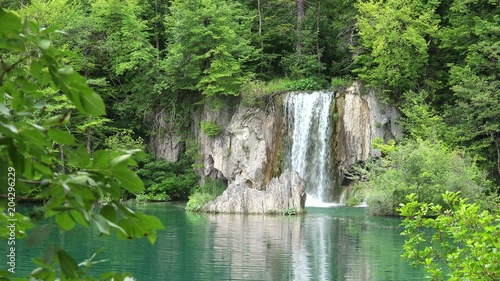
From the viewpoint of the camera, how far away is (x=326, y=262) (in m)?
13.6

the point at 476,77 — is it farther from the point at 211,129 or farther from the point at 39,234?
the point at 39,234

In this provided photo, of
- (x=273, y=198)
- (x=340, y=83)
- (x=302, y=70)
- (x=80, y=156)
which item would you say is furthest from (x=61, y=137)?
(x=302, y=70)

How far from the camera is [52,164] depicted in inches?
56.8

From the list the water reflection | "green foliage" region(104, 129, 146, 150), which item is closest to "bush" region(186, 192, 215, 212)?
the water reflection

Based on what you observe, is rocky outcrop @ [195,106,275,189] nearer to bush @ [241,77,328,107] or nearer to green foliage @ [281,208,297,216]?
bush @ [241,77,328,107]

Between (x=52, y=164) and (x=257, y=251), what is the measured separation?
13.5 metres

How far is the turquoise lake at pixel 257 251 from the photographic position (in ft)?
39.8

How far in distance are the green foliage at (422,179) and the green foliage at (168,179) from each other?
11305mm

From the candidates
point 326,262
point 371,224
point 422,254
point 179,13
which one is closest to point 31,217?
point 422,254

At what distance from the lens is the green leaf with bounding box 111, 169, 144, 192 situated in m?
1.41

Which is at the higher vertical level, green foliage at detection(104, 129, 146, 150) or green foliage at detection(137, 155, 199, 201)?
green foliage at detection(104, 129, 146, 150)

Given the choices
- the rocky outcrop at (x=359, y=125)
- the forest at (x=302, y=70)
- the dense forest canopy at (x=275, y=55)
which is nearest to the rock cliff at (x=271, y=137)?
the rocky outcrop at (x=359, y=125)

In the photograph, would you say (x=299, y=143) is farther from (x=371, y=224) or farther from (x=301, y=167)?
(x=371, y=224)

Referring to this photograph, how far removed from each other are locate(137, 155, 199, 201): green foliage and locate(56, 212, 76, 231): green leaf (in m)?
29.7
